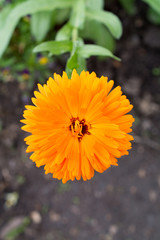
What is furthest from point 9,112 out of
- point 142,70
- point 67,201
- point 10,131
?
point 142,70

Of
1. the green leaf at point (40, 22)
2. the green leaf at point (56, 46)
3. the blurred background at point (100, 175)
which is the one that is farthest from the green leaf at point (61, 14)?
the green leaf at point (56, 46)

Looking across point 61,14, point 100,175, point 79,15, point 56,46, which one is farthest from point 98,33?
point 100,175

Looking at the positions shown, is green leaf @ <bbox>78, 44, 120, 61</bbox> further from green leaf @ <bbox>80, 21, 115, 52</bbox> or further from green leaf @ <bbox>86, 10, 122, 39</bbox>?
green leaf @ <bbox>80, 21, 115, 52</bbox>

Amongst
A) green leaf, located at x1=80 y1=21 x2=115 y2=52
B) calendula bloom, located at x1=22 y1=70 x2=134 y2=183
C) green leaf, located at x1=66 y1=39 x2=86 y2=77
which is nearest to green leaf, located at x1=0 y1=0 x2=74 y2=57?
green leaf, located at x1=66 y1=39 x2=86 y2=77

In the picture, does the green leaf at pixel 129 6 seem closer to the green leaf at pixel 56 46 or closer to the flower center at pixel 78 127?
the green leaf at pixel 56 46

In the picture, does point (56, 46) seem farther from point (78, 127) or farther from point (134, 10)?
point (134, 10)

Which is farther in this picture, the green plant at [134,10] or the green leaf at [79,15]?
the green plant at [134,10]
